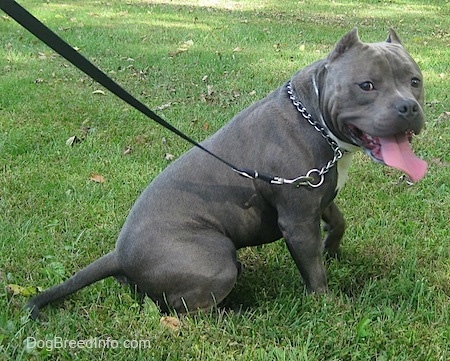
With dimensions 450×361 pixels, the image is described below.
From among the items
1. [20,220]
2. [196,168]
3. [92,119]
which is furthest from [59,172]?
[196,168]

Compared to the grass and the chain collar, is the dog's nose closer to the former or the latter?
the chain collar

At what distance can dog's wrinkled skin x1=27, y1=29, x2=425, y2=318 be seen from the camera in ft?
8.80

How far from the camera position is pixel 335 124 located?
8.97 ft

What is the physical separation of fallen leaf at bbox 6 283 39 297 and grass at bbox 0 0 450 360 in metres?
0.03

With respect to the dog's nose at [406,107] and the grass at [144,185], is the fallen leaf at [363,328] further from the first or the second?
the dog's nose at [406,107]

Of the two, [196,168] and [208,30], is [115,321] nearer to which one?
[196,168]

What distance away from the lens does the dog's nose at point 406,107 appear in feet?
8.29

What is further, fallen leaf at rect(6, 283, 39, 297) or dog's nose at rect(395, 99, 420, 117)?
fallen leaf at rect(6, 283, 39, 297)

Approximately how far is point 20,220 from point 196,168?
1447 millimetres

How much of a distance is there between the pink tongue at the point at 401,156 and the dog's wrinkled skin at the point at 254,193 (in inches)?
0.6

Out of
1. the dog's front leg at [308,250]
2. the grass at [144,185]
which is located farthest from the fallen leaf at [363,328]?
the dog's front leg at [308,250]

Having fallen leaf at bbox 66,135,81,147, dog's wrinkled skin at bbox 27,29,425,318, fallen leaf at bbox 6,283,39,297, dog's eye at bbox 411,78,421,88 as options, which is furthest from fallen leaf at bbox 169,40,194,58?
dog's eye at bbox 411,78,421,88

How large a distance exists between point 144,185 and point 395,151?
7.31 ft

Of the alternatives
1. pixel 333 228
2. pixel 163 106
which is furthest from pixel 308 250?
pixel 163 106
